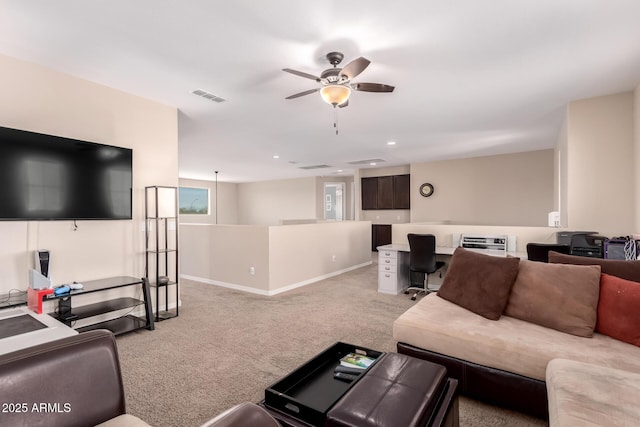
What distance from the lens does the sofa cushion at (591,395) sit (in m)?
1.23

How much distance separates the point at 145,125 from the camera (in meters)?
3.68

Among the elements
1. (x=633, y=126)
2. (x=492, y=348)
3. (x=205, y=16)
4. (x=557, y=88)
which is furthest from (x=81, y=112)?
(x=633, y=126)

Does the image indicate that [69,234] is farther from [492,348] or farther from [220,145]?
[492,348]

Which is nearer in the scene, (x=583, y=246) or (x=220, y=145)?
(x=583, y=246)

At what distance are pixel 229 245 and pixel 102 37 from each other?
11.3ft

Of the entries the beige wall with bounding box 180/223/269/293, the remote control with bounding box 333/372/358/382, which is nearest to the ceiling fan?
the remote control with bounding box 333/372/358/382

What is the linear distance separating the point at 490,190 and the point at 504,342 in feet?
20.2

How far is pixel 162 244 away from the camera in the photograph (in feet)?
13.0

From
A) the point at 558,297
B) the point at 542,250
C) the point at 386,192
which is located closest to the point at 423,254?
the point at 542,250

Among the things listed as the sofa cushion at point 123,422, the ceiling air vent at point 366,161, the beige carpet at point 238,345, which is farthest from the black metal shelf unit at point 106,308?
the ceiling air vent at point 366,161

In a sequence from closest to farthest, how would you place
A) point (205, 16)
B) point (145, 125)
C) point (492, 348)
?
1. point (492, 348)
2. point (205, 16)
3. point (145, 125)

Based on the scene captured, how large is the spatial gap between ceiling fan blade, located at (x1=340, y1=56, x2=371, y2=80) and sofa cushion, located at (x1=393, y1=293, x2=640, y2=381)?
79.4 inches

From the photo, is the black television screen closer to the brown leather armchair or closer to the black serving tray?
the brown leather armchair

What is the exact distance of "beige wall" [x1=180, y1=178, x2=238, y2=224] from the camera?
11.3 m
